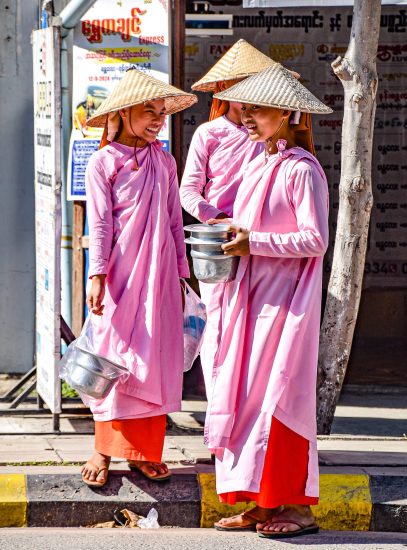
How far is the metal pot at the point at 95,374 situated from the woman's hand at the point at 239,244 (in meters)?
0.75

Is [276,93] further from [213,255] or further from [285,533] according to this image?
[285,533]

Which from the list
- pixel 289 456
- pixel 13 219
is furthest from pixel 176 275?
pixel 13 219

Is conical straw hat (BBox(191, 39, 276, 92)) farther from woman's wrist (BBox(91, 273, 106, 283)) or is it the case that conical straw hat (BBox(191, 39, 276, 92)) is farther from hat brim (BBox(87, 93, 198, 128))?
woman's wrist (BBox(91, 273, 106, 283))

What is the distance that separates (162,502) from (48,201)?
6.04ft

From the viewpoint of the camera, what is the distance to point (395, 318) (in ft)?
30.2

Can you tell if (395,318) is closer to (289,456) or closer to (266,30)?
(266,30)

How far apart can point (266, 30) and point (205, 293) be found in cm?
338

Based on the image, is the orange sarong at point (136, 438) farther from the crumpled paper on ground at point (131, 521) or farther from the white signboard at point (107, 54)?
the white signboard at point (107, 54)

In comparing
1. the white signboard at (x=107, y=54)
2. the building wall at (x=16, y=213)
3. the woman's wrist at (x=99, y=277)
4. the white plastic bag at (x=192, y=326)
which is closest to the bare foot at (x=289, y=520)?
the white plastic bag at (x=192, y=326)

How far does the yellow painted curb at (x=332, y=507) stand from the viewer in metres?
5.51

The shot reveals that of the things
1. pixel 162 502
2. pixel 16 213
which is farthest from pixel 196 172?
pixel 16 213

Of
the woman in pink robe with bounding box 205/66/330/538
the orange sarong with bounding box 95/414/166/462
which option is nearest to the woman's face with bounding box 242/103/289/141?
the woman in pink robe with bounding box 205/66/330/538

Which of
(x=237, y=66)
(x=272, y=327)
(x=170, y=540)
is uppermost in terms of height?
(x=237, y=66)

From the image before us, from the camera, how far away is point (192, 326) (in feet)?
18.3
